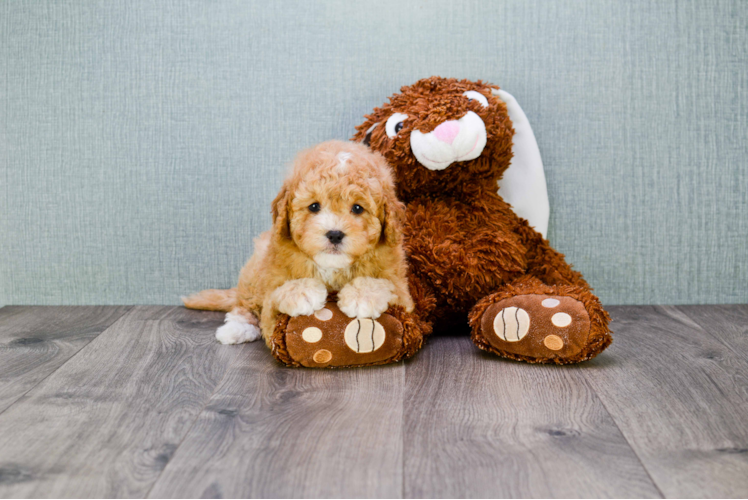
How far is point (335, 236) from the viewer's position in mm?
1353

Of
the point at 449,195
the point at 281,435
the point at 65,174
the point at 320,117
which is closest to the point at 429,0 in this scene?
the point at 320,117

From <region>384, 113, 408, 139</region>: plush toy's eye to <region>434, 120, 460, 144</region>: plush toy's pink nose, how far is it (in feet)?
0.43

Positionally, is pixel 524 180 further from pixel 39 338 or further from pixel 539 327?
pixel 39 338

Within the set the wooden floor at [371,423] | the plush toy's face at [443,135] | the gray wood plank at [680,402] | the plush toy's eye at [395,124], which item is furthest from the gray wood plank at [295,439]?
the plush toy's eye at [395,124]

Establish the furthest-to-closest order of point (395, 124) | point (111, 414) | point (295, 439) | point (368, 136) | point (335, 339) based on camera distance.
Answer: point (368, 136) < point (395, 124) < point (335, 339) < point (111, 414) < point (295, 439)

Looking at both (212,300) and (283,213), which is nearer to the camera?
(283,213)

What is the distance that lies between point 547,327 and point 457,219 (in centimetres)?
42

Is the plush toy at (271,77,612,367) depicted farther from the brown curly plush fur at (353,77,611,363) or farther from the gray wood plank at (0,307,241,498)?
the gray wood plank at (0,307,241,498)

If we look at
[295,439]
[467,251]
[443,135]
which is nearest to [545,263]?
[467,251]

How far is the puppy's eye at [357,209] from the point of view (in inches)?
55.3

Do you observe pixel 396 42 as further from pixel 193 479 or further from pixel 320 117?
pixel 193 479

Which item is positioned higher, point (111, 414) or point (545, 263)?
point (545, 263)

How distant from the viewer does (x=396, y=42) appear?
2.02 metres

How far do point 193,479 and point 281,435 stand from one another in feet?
0.62
